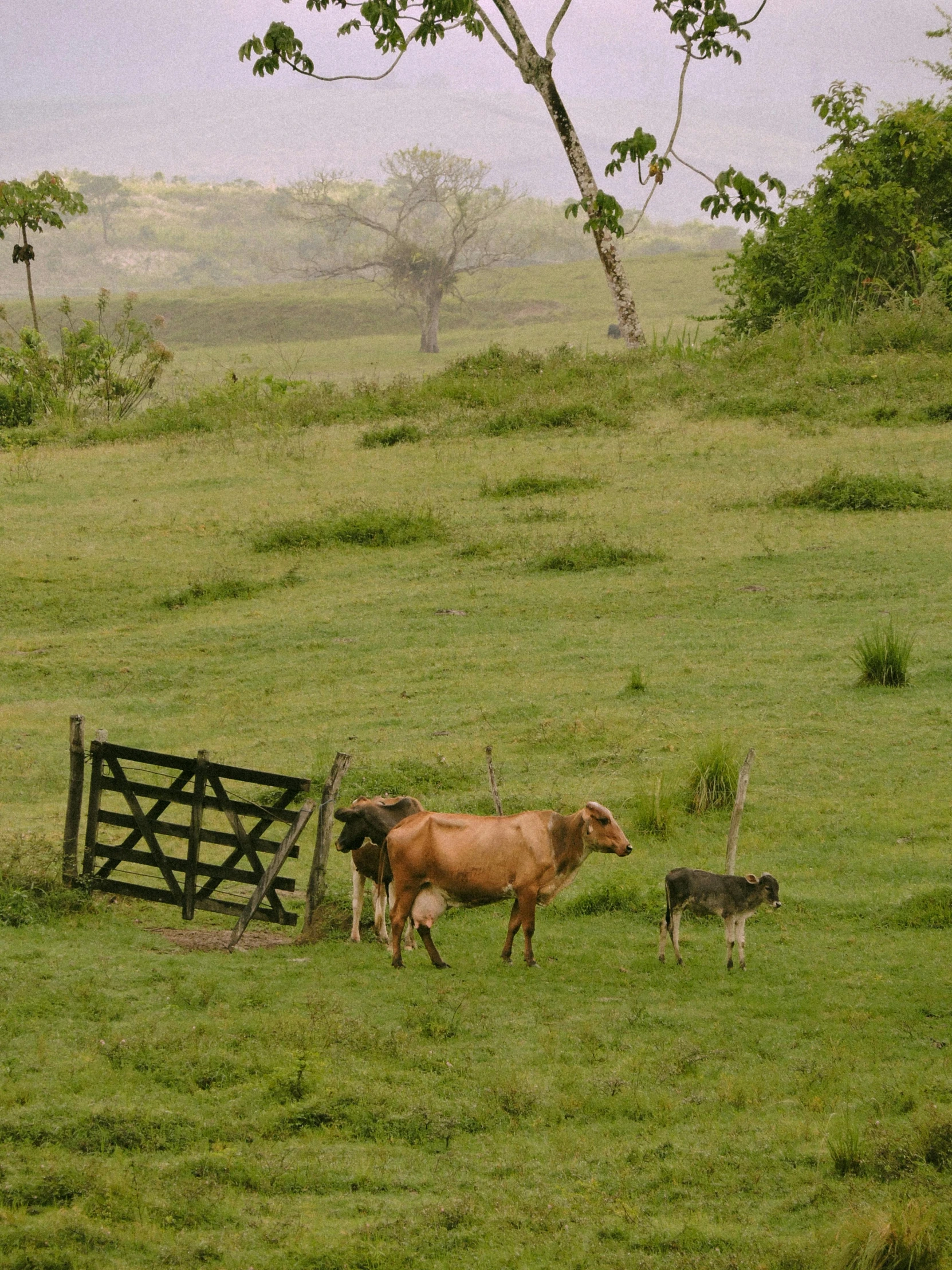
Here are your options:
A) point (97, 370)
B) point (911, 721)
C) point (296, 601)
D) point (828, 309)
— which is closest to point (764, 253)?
point (828, 309)

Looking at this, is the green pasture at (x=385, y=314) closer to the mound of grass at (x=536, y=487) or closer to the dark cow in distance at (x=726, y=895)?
the mound of grass at (x=536, y=487)

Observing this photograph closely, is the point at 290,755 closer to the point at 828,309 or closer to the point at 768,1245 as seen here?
the point at 768,1245

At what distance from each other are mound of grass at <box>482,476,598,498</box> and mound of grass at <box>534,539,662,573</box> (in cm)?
383

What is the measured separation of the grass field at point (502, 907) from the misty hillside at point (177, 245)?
427 ft

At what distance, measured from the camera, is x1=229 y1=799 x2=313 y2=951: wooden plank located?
9.96 metres

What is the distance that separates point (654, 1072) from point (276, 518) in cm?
1764

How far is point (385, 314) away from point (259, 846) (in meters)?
80.8

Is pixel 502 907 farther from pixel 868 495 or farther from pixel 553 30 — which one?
pixel 553 30

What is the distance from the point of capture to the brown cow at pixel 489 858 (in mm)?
9328

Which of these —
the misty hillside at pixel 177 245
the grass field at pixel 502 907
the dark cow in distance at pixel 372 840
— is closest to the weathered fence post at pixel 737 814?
the grass field at pixel 502 907

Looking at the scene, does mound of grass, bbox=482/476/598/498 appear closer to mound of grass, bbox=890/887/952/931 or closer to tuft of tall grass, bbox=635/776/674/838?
tuft of tall grass, bbox=635/776/674/838

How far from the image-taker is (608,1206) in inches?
257

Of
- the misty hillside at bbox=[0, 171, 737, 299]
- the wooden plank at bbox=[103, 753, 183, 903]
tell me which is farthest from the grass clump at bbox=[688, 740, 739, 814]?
the misty hillside at bbox=[0, 171, 737, 299]

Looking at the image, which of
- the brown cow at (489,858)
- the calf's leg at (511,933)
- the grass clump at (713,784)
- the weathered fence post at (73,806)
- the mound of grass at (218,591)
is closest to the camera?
the brown cow at (489,858)
